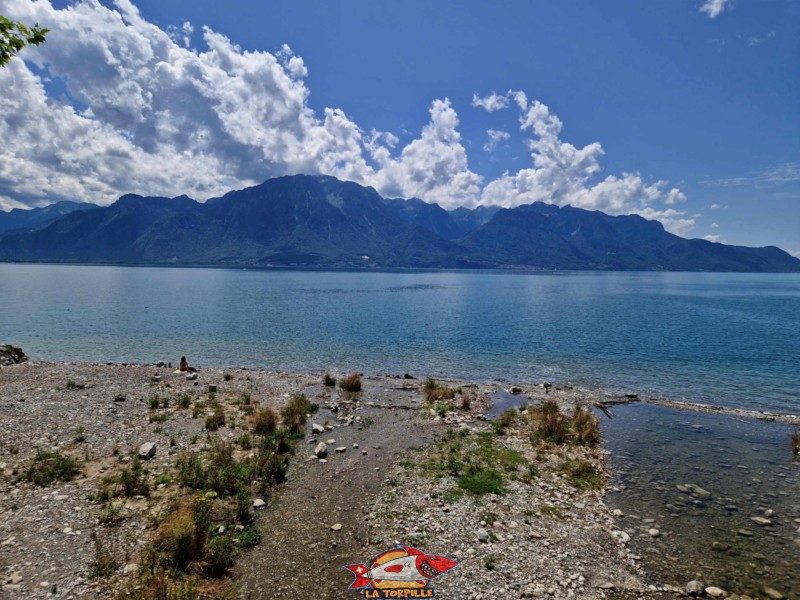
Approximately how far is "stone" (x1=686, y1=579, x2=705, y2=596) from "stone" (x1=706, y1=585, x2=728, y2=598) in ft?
0.51

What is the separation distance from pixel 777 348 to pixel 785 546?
5747 centimetres

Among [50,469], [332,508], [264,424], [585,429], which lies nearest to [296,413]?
[264,424]

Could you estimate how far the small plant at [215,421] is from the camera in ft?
80.9

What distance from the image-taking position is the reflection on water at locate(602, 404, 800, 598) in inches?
556

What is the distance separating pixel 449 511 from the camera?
1670cm

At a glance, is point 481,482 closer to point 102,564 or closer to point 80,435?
point 102,564

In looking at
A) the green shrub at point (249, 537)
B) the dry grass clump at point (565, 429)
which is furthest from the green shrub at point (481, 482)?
the green shrub at point (249, 537)

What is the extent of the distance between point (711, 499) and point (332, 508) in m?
16.9

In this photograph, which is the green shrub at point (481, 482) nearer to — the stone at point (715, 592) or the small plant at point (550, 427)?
the small plant at point (550, 427)

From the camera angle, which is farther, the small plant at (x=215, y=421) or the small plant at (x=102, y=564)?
the small plant at (x=215, y=421)

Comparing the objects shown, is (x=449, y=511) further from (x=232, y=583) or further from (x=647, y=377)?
(x=647, y=377)

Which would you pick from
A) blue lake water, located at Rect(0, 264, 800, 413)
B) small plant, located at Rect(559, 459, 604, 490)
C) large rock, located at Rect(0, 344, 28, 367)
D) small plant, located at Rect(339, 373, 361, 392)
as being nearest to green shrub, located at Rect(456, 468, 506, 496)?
small plant, located at Rect(559, 459, 604, 490)

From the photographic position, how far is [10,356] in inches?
1688

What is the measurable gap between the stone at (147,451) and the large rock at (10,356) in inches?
1287
